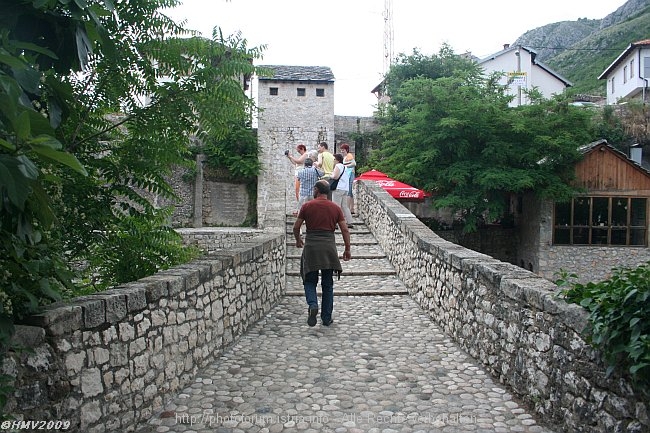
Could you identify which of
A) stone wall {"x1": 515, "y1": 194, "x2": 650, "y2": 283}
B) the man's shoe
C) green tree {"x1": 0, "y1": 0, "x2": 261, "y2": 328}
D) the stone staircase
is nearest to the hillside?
stone wall {"x1": 515, "y1": 194, "x2": 650, "y2": 283}

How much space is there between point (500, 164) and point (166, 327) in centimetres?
1578

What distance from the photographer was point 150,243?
262 inches

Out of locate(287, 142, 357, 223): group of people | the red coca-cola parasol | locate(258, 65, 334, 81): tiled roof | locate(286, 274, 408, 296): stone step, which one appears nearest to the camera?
locate(286, 274, 408, 296): stone step

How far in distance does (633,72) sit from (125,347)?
1556 inches

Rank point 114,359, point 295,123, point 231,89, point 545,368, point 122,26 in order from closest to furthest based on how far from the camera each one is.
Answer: point 114,359 → point 545,368 → point 122,26 → point 231,89 → point 295,123

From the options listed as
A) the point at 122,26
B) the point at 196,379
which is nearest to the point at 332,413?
the point at 196,379

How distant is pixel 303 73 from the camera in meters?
24.8

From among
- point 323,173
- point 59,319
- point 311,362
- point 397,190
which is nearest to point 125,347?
point 59,319

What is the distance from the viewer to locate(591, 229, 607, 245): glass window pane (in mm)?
20844

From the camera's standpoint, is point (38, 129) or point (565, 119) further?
point (565, 119)

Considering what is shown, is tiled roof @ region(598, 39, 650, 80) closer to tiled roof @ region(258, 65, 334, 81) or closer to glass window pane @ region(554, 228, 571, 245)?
glass window pane @ region(554, 228, 571, 245)

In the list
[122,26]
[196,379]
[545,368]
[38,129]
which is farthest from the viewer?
[122,26]

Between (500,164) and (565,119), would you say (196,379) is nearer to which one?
(500,164)

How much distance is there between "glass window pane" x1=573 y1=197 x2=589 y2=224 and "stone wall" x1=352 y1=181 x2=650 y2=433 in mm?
15085
